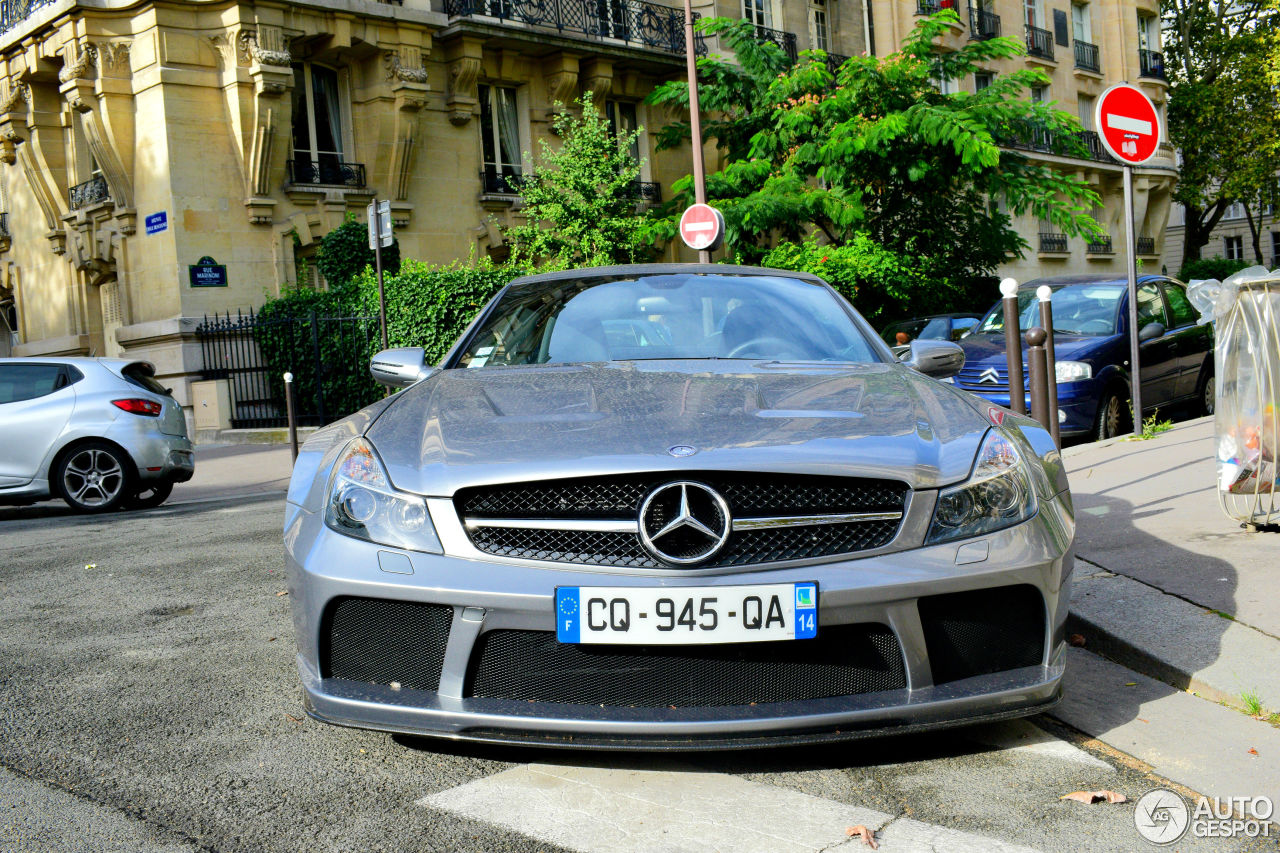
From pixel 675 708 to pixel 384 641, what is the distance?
0.72m

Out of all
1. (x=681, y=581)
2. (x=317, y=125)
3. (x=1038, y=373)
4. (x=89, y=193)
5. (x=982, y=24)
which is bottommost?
(x=681, y=581)

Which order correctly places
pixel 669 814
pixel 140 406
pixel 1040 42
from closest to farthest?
pixel 669 814, pixel 140 406, pixel 1040 42

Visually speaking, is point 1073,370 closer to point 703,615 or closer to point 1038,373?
point 1038,373

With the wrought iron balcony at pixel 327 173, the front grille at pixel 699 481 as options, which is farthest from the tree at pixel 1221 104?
the front grille at pixel 699 481

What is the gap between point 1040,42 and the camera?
3888 cm

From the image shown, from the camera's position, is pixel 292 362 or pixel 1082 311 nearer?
pixel 1082 311

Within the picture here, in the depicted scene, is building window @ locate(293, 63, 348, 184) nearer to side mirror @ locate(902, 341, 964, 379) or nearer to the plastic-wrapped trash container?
the plastic-wrapped trash container

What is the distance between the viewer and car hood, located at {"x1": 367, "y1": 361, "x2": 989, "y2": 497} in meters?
2.97

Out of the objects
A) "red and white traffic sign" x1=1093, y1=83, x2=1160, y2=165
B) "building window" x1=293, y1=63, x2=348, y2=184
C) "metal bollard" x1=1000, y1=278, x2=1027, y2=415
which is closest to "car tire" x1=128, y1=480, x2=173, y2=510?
"metal bollard" x1=1000, y1=278, x2=1027, y2=415

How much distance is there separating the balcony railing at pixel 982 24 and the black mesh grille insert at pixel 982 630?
3630 centimetres

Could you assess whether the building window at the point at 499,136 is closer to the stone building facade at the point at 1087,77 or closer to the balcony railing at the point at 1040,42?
the stone building facade at the point at 1087,77

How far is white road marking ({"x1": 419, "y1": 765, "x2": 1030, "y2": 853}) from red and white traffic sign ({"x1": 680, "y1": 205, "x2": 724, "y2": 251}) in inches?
526

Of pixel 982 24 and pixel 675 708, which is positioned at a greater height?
pixel 982 24

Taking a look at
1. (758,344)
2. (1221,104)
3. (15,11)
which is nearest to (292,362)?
(15,11)
